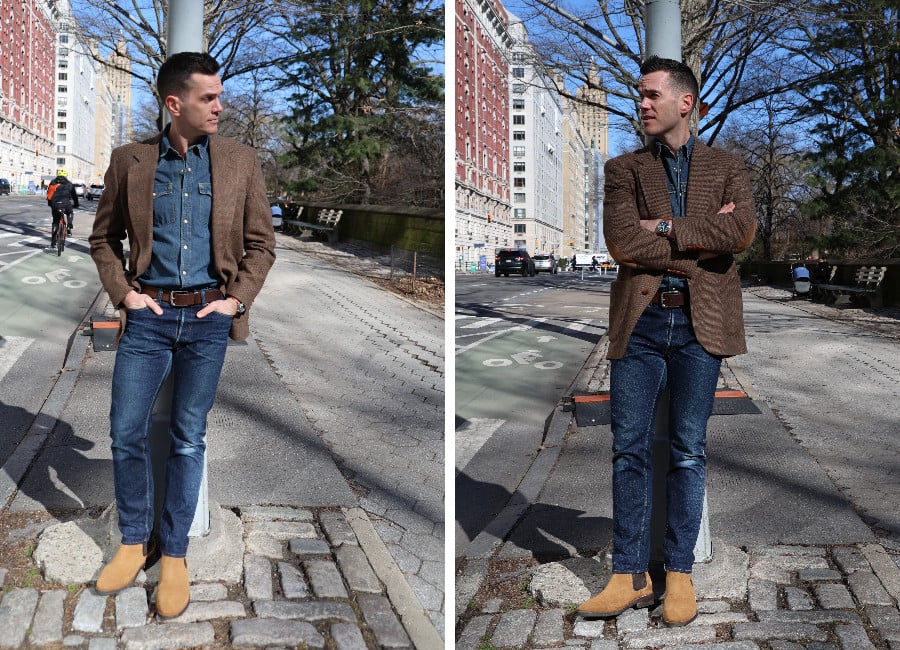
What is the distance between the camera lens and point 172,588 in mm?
2223

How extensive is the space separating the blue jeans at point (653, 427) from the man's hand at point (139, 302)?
53.3 inches

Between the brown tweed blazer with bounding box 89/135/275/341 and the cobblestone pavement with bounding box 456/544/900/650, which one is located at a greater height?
the brown tweed blazer with bounding box 89/135/275/341

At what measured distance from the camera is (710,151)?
2.42 meters

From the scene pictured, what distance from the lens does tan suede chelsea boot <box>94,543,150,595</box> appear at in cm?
221

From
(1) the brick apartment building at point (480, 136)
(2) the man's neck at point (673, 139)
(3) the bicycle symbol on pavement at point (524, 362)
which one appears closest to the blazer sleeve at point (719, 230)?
(2) the man's neck at point (673, 139)

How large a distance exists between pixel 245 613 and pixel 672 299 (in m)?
1.50

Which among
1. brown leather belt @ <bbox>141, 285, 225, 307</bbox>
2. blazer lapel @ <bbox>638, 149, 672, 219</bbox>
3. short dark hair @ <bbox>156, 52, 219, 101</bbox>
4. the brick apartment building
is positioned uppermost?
the brick apartment building

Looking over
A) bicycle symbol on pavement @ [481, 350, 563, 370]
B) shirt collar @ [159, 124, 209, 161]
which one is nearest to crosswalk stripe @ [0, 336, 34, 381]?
shirt collar @ [159, 124, 209, 161]

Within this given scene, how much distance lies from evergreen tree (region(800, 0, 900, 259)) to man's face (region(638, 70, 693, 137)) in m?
7.50

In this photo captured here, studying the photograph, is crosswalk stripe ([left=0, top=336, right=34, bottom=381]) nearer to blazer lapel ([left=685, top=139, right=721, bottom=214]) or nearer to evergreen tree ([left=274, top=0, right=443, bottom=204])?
evergreen tree ([left=274, top=0, right=443, bottom=204])

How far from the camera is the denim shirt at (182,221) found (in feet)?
7.64

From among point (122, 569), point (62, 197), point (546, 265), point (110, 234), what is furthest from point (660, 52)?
point (546, 265)

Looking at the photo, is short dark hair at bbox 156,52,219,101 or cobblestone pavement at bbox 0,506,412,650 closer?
cobblestone pavement at bbox 0,506,412,650

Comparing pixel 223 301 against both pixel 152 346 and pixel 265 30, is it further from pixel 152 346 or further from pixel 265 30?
pixel 265 30
